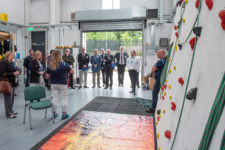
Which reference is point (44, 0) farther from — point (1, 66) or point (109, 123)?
point (109, 123)

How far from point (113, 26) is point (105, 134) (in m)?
6.63

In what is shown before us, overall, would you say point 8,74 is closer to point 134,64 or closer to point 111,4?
point 134,64

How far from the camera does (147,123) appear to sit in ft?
12.3

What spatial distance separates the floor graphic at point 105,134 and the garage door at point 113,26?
5589mm

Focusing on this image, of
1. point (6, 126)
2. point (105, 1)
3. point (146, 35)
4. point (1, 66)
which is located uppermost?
point (105, 1)

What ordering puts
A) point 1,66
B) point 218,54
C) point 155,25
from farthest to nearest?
1. point 155,25
2. point 1,66
3. point 218,54

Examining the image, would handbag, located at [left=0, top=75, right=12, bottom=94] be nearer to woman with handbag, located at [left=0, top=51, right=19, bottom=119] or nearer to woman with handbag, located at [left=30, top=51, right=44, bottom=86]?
woman with handbag, located at [left=0, top=51, right=19, bottom=119]

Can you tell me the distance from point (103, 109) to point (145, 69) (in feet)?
15.3

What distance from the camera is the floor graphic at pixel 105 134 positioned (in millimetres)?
2797

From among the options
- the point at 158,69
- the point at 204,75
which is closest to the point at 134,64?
the point at 158,69

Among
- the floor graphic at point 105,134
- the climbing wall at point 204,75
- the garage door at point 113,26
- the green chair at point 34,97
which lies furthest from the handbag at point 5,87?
the garage door at point 113,26

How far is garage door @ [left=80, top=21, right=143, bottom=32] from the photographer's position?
8.73m

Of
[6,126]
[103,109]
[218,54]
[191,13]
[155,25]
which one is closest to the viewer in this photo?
[218,54]

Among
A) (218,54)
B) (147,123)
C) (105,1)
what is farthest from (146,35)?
(218,54)
